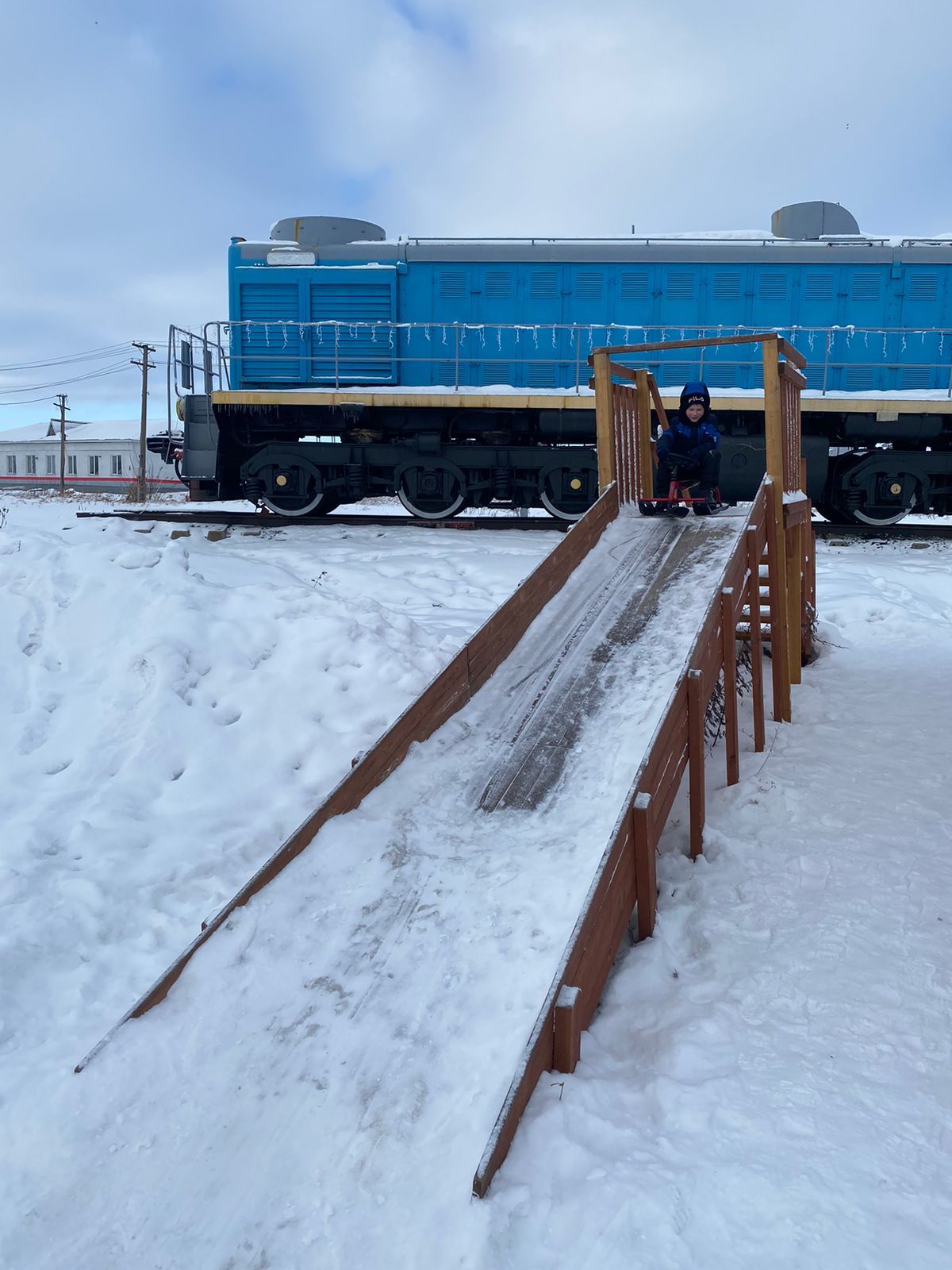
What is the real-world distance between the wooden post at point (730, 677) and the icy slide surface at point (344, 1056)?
93 centimetres

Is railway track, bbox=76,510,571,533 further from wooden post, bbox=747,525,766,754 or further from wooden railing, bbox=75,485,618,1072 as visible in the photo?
wooden post, bbox=747,525,766,754

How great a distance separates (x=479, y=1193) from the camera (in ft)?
6.30

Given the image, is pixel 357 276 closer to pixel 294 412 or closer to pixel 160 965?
pixel 294 412

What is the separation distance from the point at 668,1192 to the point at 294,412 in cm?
1003

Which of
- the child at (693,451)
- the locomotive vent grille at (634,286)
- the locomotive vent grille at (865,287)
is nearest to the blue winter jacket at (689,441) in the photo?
the child at (693,451)

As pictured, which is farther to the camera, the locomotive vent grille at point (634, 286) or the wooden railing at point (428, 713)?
the locomotive vent grille at point (634, 286)

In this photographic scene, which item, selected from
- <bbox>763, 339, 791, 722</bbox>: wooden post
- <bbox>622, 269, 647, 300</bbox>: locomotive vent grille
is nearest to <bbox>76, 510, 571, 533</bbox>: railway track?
<bbox>622, 269, 647, 300</bbox>: locomotive vent grille

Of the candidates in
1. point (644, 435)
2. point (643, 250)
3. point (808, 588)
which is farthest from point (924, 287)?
point (644, 435)

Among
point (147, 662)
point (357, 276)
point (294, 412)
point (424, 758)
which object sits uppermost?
point (357, 276)

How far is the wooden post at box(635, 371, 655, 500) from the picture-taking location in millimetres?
6652

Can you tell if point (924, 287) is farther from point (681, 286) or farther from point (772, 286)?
point (681, 286)

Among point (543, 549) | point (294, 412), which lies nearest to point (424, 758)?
point (543, 549)

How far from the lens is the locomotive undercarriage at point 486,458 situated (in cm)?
1028

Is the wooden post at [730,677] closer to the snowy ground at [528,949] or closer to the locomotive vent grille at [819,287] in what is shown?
the snowy ground at [528,949]
